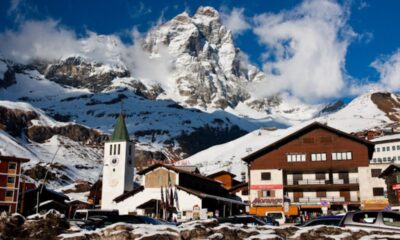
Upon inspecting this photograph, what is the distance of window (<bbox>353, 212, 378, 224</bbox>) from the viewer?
1875 cm

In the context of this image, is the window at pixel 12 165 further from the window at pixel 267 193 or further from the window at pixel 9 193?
the window at pixel 267 193

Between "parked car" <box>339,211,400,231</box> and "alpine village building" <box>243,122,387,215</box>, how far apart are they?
46.2 m

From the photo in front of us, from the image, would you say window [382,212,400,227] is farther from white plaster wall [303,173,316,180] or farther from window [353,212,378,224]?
white plaster wall [303,173,316,180]

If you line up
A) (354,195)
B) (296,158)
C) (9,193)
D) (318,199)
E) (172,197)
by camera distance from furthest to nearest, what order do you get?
(9,193) < (296,158) < (318,199) < (354,195) < (172,197)

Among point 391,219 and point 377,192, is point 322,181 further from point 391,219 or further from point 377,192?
point 391,219

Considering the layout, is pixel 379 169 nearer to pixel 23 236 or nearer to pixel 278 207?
pixel 278 207

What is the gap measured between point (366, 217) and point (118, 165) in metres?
77.6

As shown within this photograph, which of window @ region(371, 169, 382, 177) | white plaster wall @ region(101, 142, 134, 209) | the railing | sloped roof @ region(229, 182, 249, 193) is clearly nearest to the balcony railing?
the railing

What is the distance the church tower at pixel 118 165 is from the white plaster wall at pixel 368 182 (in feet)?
141

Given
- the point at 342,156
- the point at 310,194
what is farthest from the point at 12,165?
the point at 342,156

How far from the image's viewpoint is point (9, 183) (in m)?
74.1

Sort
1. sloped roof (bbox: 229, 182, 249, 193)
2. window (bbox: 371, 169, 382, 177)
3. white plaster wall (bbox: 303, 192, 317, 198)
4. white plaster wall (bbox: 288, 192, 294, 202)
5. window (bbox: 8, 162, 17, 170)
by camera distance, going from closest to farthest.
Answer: window (bbox: 371, 169, 382, 177) < white plaster wall (bbox: 303, 192, 317, 198) < white plaster wall (bbox: 288, 192, 294, 202) < window (bbox: 8, 162, 17, 170) < sloped roof (bbox: 229, 182, 249, 193)

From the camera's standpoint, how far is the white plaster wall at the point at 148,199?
62531mm

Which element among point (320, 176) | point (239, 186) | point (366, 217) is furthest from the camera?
point (239, 186)
